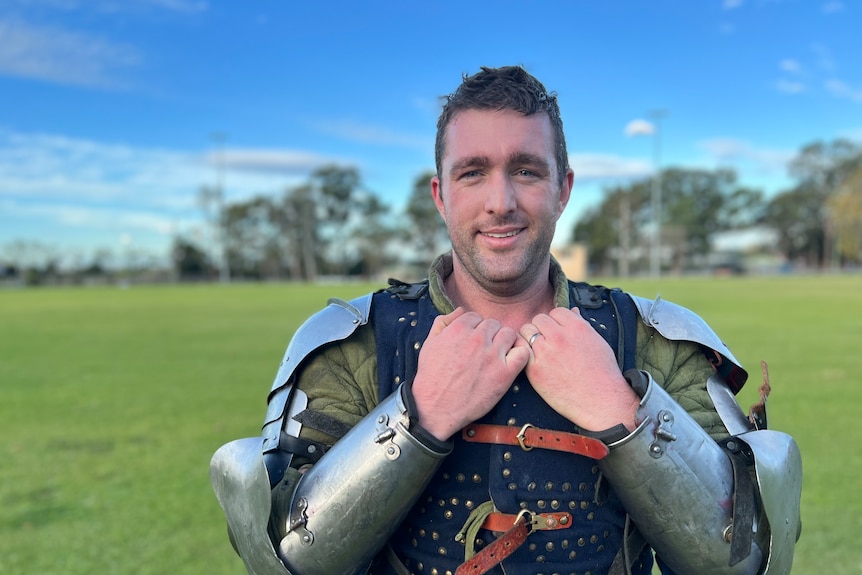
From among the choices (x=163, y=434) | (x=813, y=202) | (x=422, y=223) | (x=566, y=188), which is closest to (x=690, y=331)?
(x=566, y=188)

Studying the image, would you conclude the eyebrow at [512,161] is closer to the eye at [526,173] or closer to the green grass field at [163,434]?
the eye at [526,173]

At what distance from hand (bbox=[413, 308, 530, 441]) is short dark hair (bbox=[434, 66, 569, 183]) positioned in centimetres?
59

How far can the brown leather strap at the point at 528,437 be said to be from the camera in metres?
1.73

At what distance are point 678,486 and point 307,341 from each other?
110cm

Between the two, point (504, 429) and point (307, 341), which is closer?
point (504, 429)

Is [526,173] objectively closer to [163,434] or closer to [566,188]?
[566,188]

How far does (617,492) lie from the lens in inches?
67.6

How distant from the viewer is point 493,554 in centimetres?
169

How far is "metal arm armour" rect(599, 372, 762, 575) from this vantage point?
5.33 ft

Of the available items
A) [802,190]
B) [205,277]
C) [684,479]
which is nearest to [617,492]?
[684,479]

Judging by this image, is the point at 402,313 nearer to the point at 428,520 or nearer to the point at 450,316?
the point at 450,316

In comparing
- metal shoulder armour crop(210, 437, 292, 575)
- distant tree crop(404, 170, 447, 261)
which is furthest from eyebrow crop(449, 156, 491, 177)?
distant tree crop(404, 170, 447, 261)

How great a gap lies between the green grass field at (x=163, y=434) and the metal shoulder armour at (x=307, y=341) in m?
2.93

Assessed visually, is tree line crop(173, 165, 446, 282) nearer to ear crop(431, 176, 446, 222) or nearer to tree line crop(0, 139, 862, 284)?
tree line crop(0, 139, 862, 284)
